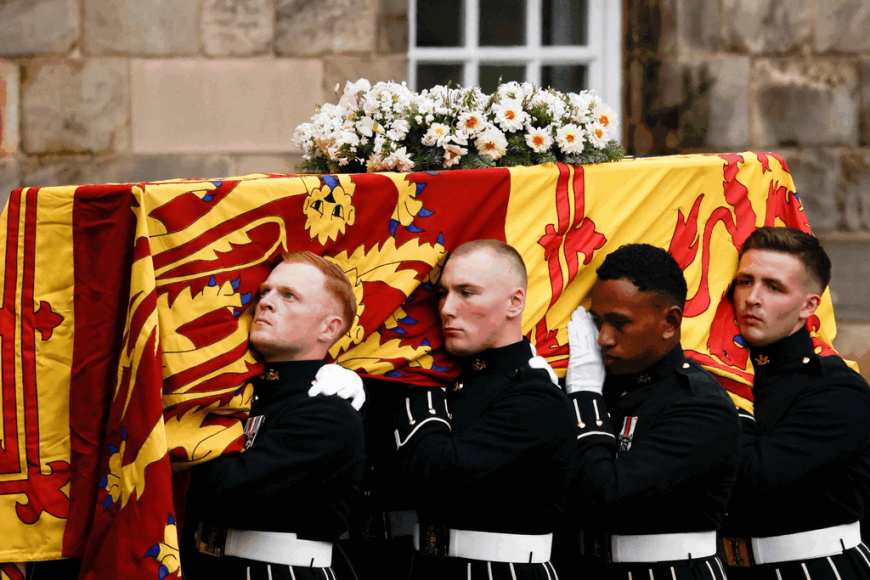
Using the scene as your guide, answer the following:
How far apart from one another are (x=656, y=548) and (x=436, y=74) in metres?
2.94

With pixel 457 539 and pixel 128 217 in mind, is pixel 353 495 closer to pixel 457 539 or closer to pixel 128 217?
pixel 457 539

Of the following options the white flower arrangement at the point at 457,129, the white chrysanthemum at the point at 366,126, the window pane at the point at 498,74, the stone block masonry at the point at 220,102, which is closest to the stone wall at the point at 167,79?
the stone block masonry at the point at 220,102

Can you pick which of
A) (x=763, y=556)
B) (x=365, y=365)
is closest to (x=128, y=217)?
(x=365, y=365)

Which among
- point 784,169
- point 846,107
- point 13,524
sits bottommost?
point 13,524

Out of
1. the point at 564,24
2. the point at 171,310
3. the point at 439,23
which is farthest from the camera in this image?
the point at 564,24

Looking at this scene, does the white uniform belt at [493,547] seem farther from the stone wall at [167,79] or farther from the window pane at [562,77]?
the window pane at [562,77]

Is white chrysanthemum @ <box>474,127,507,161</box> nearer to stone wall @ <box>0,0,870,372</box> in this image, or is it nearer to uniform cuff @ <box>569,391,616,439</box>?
uniform cuff @ <box>569,391,616,439</box>

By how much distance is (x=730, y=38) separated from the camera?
4992 mm

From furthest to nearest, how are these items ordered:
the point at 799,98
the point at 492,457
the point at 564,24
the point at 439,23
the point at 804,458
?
the point at 564,24, the point at 439,23, the point at 799,98, the point at 804,458, the point at 492,457

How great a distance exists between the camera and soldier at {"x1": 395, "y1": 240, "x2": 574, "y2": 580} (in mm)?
2883

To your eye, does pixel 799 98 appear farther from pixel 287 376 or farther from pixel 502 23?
pixel 287 376

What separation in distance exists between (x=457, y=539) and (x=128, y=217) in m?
1.31

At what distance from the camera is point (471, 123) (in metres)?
3.23

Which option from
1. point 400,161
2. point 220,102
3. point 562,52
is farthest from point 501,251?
point 562,52
